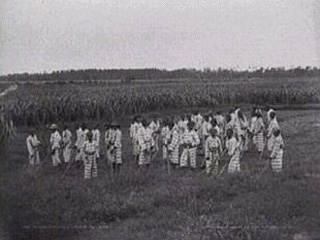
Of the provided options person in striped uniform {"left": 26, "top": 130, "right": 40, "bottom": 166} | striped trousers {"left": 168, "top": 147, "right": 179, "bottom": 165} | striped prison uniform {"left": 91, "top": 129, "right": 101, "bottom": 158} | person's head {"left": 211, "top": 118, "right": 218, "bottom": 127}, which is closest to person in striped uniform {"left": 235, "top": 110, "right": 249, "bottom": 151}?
person's head {"left": 211, "top": 118, "right": 218, "bottom": 127}

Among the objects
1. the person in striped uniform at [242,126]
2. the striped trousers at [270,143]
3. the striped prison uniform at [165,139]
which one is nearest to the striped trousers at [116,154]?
the striped prison uniform at [165,139]

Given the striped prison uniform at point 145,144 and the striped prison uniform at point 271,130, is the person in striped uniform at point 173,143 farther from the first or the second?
the striped prison uniform at point 271,130

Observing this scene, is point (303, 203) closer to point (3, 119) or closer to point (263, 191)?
point (263, 191)

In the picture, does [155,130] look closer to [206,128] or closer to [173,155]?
[173,155]

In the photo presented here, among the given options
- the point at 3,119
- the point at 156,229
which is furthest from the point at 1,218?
the point at 156,229

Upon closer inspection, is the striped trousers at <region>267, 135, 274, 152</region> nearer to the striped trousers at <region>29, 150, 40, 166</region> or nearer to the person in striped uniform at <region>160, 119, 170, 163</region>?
the person in striped uniform at <region>160, 119, 170, 163</region>
